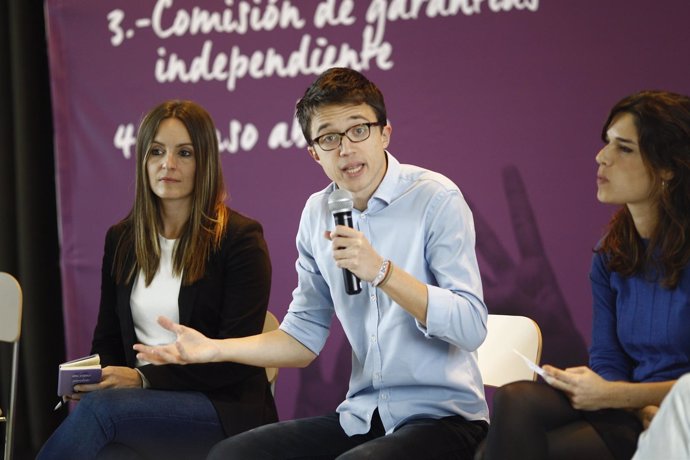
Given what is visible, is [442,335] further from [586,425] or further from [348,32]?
[348,32]

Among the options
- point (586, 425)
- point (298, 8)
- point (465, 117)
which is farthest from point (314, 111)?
point (298, 8)

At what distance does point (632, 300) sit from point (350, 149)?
882 millimetres

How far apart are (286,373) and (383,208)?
6.22ft

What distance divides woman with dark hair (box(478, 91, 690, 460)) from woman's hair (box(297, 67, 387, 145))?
0.68 meters

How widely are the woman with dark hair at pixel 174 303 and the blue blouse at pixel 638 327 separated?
109cm

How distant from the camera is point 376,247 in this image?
248 centimetres

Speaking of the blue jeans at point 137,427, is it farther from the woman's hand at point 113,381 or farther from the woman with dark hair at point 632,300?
the woman with dark hair at point 632,300

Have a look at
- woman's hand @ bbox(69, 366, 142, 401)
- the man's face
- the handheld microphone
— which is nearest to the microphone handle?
the handheld microphone

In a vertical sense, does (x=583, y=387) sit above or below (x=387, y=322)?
below

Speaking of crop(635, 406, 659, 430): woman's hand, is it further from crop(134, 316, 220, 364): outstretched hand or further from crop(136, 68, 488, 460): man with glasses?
crop(134, 316, 220, 364): outstretched hand

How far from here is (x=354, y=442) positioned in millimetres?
2453

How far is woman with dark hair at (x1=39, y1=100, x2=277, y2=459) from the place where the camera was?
2717 mm

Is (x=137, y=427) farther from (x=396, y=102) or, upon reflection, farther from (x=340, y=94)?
(x=396, y=102)

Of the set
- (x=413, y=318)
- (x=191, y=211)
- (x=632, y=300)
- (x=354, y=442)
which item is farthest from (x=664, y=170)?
(x=191, y=211)
